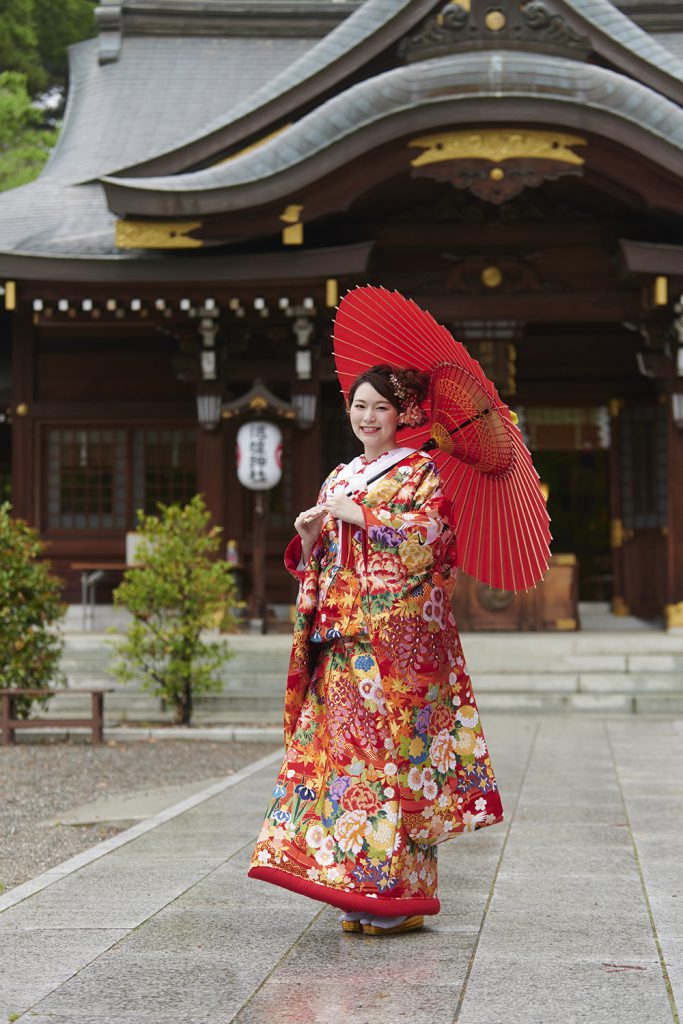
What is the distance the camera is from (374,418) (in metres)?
4.46

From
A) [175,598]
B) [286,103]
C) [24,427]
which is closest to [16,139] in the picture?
[24,427]

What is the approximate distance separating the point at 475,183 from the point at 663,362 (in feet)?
9.35

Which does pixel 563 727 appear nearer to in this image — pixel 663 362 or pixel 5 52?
pixel 663 362

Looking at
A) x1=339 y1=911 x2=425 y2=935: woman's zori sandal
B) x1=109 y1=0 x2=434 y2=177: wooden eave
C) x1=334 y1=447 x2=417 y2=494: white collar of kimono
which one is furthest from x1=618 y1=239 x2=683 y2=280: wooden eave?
x1=339 y1=911 x2=425 y2=935: woman's zori sandal

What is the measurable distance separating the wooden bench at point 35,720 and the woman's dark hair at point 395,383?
5926mm

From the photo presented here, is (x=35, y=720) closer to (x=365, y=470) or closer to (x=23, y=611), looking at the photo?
(x=23, y=611)

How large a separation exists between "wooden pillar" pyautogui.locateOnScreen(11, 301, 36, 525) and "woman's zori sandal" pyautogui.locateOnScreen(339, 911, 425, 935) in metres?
11.4

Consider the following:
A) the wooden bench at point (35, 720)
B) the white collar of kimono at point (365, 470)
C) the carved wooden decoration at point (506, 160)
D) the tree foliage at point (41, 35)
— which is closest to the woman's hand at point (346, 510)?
the white collar of kimono at point (365, 470)

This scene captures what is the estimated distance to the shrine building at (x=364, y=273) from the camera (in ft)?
42.8

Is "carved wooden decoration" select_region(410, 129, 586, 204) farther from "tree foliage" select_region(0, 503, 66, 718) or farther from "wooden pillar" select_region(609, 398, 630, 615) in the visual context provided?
"tree foliage" select_region(0, 503, 66, 718)

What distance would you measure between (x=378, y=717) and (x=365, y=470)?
85 cm

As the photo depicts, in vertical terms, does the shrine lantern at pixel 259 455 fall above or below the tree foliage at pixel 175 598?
above

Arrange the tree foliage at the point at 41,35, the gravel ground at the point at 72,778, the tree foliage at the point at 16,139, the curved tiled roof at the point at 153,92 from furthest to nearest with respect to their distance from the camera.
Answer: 1. the tree foliage at the point at 41,35
2. the tree foliage at the point at 16,139
3. the curved tiled roof at the point at 153,92
4. the gravel ground at the point at 72,778

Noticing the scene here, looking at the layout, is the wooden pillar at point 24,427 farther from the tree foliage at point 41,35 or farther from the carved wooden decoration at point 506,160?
the tree foliage at point 41,35
